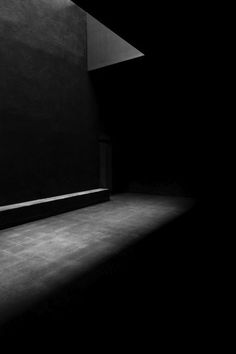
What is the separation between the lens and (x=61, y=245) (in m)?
4.62

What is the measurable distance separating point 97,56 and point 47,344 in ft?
28.4

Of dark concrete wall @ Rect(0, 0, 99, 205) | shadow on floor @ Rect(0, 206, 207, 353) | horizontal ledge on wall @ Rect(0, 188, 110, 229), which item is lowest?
shadow on floor @ Rect(0, 206, 207, 353)

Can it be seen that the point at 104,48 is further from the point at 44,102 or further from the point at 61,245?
the point at 61,245

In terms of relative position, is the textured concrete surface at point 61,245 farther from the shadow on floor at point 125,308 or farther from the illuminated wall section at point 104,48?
the illuminated wall section at point 104,48

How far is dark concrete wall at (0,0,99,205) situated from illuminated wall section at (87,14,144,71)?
0.30m

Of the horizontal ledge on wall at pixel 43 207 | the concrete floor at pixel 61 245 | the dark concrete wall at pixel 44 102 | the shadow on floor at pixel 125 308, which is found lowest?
the shadow on floor at pixel 125 308

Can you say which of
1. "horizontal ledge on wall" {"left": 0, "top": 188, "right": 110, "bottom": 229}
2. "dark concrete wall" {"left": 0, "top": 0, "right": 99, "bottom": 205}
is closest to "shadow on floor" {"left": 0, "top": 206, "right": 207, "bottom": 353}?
"horizontal ledge on wall" {"left": 0, "top": 188, "right": 110, "bottom": 229}

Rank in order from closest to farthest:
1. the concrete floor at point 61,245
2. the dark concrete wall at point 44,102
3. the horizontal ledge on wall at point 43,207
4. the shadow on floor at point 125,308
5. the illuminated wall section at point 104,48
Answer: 1. the shadow on floor at point 125,308
2. the concrete floor at point 61,245
3. the horizontal ledge on wall at point 43,207
4. the dark concrete wall at point 44,102
5. the illuminated wall section at point 104,48

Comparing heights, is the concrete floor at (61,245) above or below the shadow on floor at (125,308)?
above

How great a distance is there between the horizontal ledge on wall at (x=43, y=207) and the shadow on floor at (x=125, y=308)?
3343mm

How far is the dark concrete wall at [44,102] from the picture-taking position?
641cm

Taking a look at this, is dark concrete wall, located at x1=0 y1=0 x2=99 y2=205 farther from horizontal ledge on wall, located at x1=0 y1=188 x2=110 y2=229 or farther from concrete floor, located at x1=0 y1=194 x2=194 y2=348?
concrete floor, located at x1=0 y1=194 x2=194 y2=348

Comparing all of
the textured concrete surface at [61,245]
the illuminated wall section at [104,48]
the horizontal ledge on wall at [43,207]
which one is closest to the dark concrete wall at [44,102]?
the illuminated wall section at [104,48]

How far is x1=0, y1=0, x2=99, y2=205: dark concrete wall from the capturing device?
252 inches
